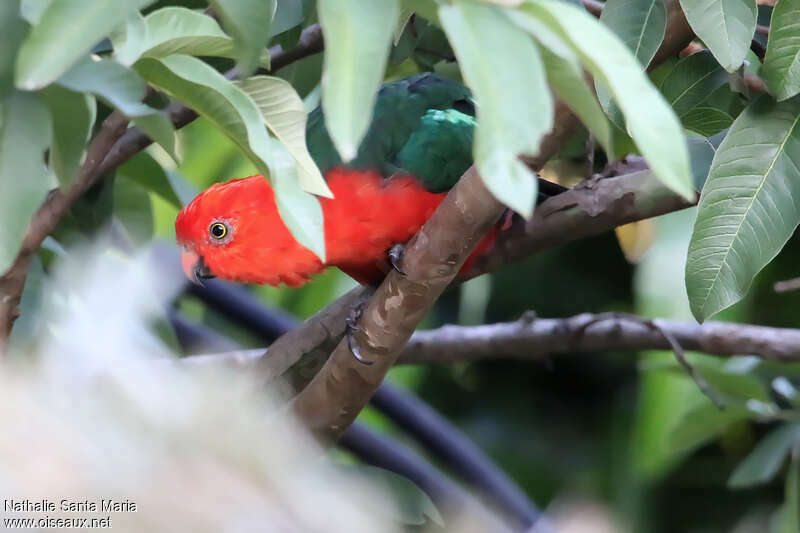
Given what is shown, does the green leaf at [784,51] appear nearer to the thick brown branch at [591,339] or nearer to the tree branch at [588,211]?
the tree branch at [588,211]

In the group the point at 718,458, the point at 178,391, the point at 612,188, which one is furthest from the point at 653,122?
the point at 718,458

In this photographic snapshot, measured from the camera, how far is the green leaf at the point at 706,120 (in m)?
1.14

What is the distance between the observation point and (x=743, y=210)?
1040mm

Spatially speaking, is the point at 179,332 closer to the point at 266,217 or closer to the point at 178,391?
the point at 266,217

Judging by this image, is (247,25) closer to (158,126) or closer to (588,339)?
(158,126)

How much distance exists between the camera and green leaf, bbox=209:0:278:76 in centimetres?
74

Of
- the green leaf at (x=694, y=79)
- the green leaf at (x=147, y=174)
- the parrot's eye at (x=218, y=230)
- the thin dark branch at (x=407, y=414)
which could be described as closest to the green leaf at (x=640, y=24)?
the green leaf at (x=694, y=79)

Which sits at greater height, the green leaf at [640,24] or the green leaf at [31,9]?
the green leaf at [31,9]

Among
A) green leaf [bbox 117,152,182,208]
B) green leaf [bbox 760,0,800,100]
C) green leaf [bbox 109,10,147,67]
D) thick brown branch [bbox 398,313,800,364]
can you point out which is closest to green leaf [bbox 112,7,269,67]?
green leaf [bbox 109,10,147,67]

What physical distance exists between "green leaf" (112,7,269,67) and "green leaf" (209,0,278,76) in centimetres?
2

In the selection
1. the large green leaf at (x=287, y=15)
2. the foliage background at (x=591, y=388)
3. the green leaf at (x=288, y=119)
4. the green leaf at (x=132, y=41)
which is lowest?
the foliage background at (x=591, y=388)

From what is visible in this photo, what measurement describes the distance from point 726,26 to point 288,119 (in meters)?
0.45

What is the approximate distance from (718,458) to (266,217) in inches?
78.9

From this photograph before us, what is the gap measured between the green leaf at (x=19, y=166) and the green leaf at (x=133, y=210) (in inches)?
35.1
